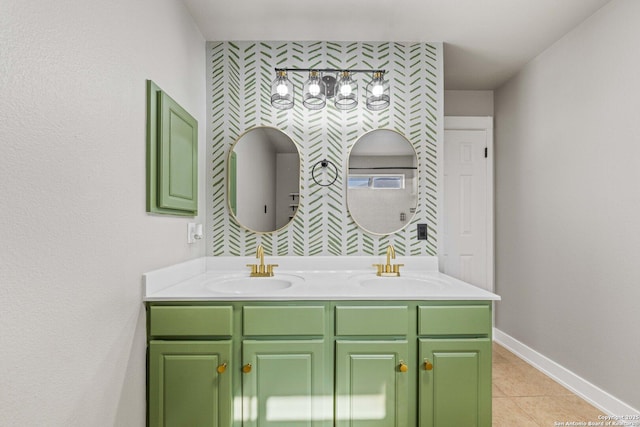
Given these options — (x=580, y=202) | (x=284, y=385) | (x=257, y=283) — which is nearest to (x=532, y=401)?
(x=580, y=202)

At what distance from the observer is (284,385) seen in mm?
1554

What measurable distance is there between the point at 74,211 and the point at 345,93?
154 centimetres

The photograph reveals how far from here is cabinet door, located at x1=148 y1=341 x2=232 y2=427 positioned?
1.54m

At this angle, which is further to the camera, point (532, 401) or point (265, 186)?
point (265, 186)

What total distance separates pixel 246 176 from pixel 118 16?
115 centimetres

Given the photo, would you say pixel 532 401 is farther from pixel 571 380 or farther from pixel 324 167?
pixel 324 167

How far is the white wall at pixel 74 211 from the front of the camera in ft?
2.86

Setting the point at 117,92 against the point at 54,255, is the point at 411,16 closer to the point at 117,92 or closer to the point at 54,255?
the point at 117,92

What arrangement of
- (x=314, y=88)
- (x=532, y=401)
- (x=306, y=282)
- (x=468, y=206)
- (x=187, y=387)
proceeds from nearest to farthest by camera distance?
(x=187, y=387), (x=306, y=282), (x=314, y=88), (x=532, y=401), (x=468, y=206)

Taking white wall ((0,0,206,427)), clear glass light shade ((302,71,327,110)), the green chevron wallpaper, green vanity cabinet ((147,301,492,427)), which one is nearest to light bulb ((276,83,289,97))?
clear glass light shade ((302,71,327,110))

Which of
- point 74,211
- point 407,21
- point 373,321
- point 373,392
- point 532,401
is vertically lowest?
point 532,401

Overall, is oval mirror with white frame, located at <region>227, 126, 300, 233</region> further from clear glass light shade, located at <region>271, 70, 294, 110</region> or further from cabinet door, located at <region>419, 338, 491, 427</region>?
cabinet door, located at <region>419, 338, 491, 427</region>

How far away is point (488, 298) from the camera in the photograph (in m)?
1.57

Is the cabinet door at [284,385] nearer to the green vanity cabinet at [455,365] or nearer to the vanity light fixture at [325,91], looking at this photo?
the green vanity cabinet at [455,365]
